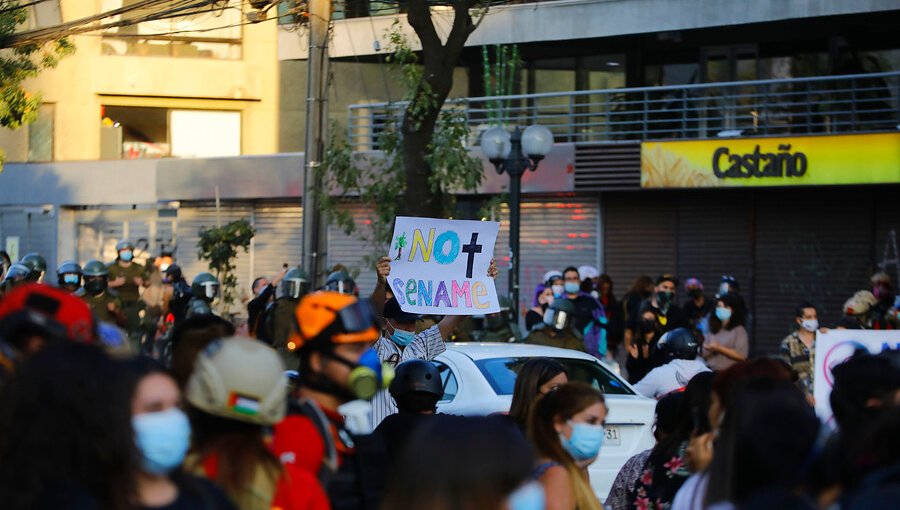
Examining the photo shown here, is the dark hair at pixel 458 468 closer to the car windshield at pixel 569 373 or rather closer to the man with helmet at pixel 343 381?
the man with helmet at pixel 343 381

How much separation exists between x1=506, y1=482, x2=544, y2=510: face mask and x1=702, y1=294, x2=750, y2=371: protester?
10636 mm

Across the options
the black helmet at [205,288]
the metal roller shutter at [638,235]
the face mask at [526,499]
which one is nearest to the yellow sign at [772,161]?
the metal roller shutter at [638,235]

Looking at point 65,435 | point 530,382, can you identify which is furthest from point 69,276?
point 65,435

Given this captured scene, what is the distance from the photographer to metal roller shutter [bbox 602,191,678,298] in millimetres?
23328

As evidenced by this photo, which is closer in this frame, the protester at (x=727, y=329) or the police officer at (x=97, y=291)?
the police officer at (x=97, y=291)

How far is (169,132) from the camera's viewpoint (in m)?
31.6

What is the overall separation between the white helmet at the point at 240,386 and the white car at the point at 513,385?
6.16 m

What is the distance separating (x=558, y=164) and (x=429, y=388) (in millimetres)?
17176

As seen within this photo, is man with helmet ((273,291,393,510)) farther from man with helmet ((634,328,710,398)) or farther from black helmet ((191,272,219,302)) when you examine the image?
black helmet ((191,272,219,302))

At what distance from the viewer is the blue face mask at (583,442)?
5203 mm

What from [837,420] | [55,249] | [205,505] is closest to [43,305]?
[205,505]

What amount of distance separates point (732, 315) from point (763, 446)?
10798 mm

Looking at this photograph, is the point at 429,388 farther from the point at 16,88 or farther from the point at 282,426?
the point at 16,88

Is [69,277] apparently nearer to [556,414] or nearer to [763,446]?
[556,414]
